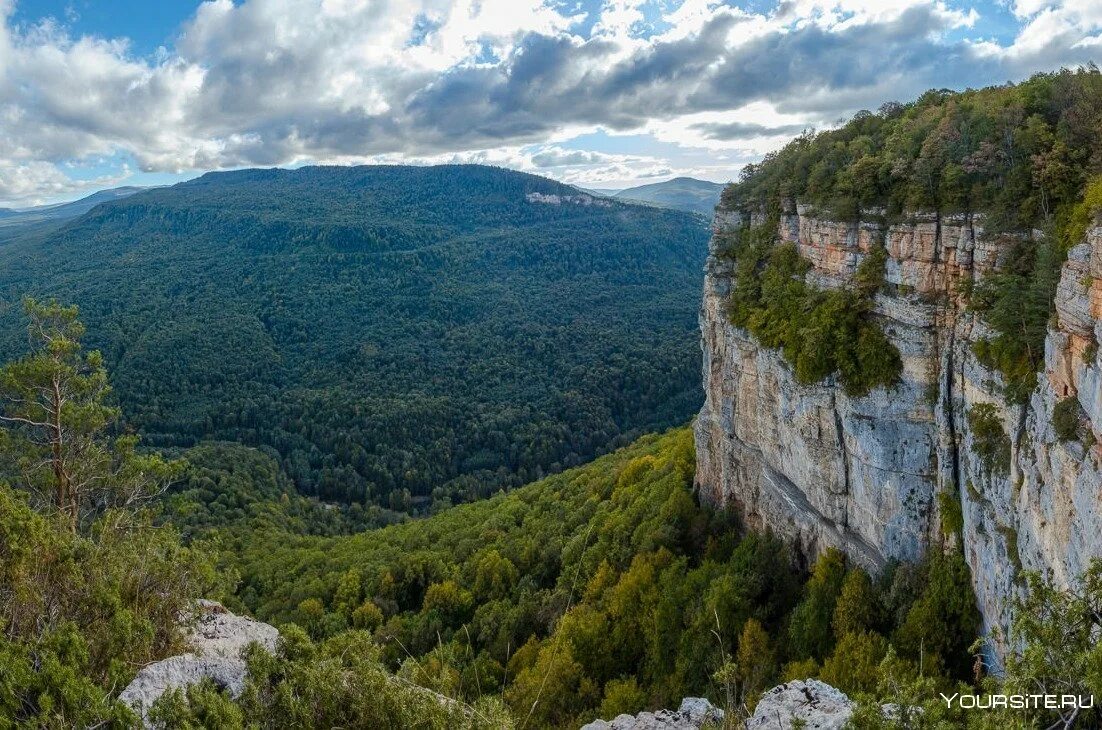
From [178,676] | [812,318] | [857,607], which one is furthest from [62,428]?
[857,607]

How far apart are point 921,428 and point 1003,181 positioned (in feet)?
24.7

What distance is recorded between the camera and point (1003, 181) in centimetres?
1786

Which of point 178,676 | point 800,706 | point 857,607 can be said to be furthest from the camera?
point 857,607

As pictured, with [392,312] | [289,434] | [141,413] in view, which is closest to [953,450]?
[289,434]

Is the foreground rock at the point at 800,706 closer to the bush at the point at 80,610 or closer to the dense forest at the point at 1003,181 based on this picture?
the bush at the point at 80,610

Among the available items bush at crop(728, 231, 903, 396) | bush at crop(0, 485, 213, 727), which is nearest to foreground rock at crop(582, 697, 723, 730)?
bush at crop(0, 485, 213, 727)

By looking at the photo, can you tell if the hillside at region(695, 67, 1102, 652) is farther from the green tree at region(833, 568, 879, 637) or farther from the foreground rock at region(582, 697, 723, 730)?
the foreground rock at region(582, 697, 723, 730)

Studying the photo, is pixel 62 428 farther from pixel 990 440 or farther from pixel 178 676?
pixel 990 440

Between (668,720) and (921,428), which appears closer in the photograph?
(668,720)

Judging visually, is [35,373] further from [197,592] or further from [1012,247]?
[1012,247]

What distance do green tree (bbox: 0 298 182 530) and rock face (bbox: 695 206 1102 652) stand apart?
21.8m

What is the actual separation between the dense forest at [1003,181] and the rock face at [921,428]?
0.64m

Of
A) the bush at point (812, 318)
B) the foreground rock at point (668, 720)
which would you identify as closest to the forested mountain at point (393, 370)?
the bush at point (812, 318)

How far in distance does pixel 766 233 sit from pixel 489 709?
24.1 meters
